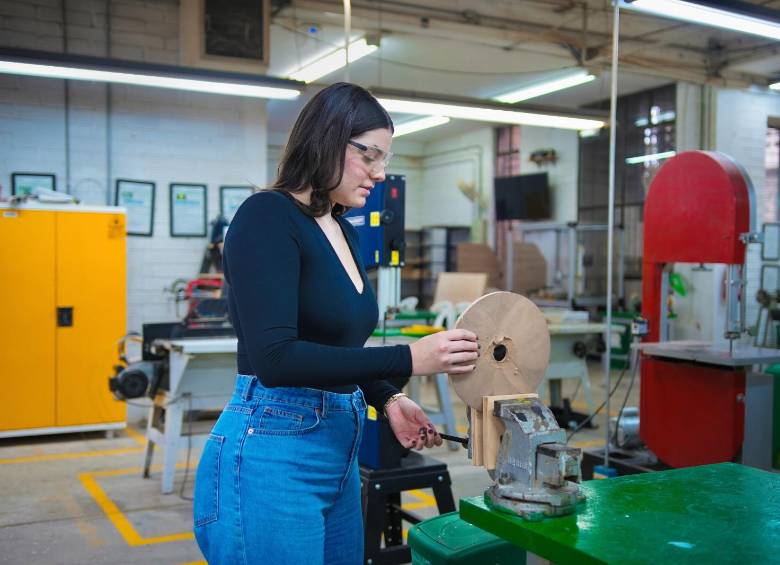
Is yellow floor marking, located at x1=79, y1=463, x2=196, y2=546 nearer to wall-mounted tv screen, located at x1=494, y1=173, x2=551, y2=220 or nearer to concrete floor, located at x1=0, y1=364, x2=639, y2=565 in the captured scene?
concrete floor, located at x1=0, y1=364, x2=639, y2=565

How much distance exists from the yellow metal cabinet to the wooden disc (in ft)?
14.3

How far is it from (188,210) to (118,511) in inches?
116

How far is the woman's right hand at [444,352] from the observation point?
1.17 m

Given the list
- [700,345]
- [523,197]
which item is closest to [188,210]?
[700,345]

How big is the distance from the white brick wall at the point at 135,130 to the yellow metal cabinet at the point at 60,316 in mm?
750

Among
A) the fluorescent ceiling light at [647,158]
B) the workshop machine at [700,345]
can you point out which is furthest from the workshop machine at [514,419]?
the fluorescent ceiling light at [647,158]

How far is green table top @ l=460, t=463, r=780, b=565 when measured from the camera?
3.67ft

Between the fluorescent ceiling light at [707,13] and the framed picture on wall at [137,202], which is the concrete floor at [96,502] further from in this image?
the fluorescent ceiling light at [707,13]

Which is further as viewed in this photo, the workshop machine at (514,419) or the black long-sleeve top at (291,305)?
the workshop machine at (514,419)

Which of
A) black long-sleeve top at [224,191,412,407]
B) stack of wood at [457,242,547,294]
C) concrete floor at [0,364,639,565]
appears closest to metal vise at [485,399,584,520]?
black long-sleeve top at [224,191,412,407]

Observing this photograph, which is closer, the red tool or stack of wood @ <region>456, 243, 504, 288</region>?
the red tool

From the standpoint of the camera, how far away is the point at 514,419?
1250mm

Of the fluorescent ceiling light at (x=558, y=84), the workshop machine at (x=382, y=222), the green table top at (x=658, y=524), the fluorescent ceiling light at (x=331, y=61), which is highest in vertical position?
the fluorescent ceiling light at (x=331, y=61)

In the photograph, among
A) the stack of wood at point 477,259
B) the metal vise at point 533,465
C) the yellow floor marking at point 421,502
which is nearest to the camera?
the metal vise at point 533,465
